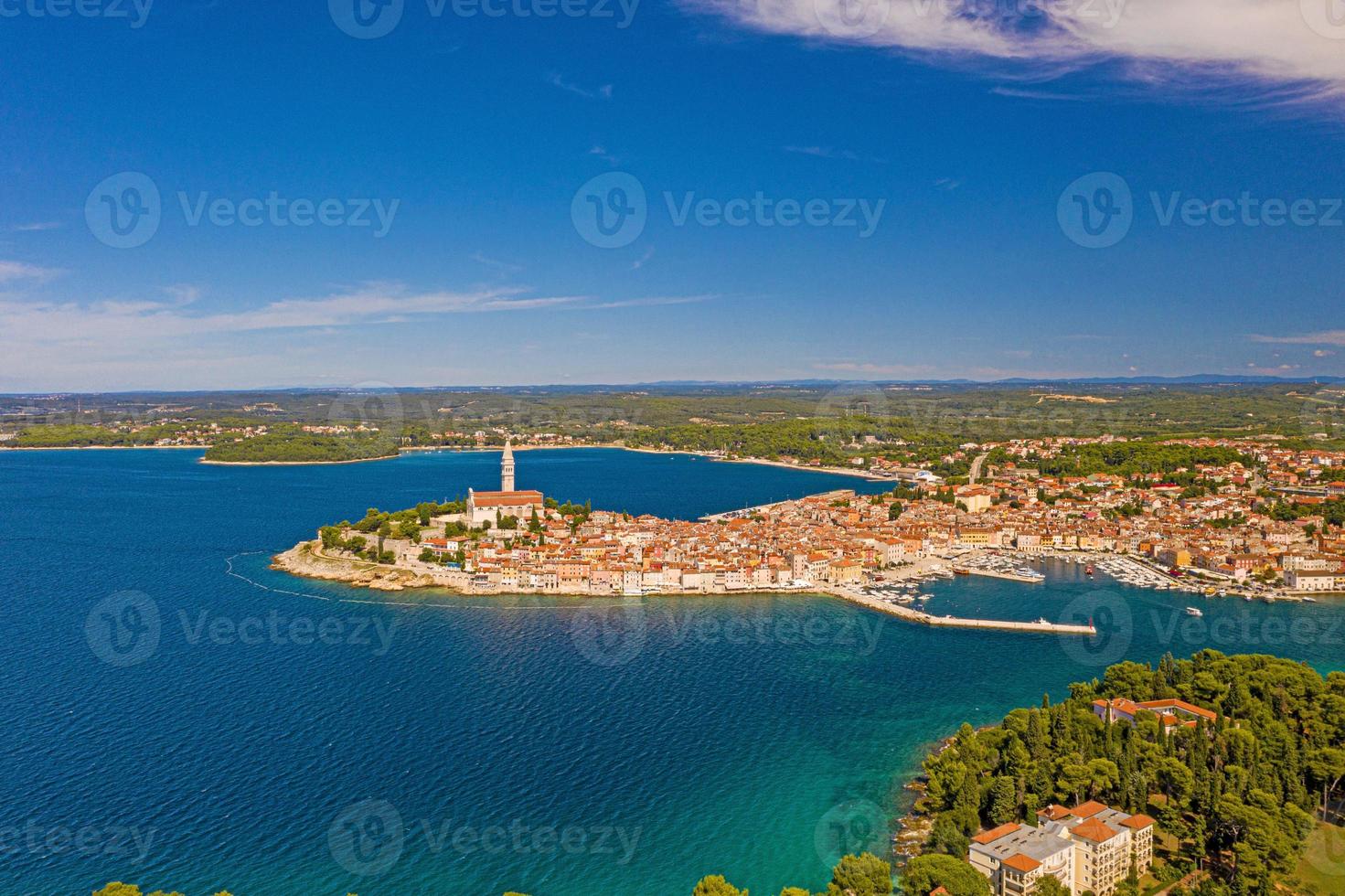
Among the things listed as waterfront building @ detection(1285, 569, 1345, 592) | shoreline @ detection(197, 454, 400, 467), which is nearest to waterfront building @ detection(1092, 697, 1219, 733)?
waterfront building @ detection(1285, 569, 1345, 592)

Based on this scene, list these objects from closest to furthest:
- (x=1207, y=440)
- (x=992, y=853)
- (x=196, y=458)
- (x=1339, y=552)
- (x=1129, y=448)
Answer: (x=992, y=853), (x=1339, y=552), (x=1129, y=448), (x=1207, y=440), (x=196, y=458)

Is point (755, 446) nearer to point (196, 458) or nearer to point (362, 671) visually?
point (196, 458)

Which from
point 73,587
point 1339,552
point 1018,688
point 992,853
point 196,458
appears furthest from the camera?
point 196,458

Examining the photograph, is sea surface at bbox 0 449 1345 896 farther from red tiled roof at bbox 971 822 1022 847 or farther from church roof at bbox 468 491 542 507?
church roof at bbox 468 491 542 507

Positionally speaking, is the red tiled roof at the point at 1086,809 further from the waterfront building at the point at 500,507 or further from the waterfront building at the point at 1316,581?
the waterfront building at the point at 500,507

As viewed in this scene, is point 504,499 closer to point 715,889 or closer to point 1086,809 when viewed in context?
point 715,889

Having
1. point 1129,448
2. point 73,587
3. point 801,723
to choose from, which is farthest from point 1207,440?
point 73,587
